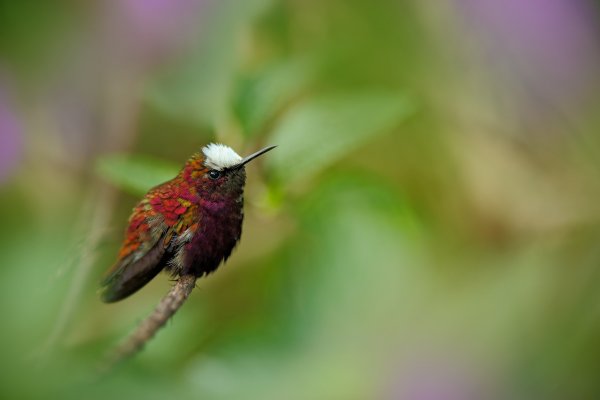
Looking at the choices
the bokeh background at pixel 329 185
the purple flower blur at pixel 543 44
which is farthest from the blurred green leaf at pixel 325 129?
the purple flower blur at pixel 543 44

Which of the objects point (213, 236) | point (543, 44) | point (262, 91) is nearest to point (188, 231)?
point (213, 236)

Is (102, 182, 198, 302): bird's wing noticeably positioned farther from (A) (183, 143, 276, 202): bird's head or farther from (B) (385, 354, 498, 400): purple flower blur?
(B) (385, 354, 498, 400): purple flower blur

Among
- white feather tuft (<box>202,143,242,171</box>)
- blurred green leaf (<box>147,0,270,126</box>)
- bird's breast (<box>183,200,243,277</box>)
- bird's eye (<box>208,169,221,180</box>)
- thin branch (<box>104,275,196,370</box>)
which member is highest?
blurred green leaf (<box>147,0,270,126</box>)

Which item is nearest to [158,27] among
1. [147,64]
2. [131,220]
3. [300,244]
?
[147,64]

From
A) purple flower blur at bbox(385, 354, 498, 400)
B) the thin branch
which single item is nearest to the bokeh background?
purple flower blur at bbox(385, 354, 498, 400)

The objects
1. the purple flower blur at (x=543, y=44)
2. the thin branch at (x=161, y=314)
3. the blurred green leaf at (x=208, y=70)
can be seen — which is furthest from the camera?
the purple flower blur at (x=543, y=44)

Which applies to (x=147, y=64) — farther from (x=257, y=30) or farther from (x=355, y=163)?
(x=355, y=163)

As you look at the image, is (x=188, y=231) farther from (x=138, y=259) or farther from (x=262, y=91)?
(x=262, y=91)

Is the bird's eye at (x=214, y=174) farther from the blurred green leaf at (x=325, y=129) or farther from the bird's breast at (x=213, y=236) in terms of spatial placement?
the blurred green leaf at (x=325, y=129)
